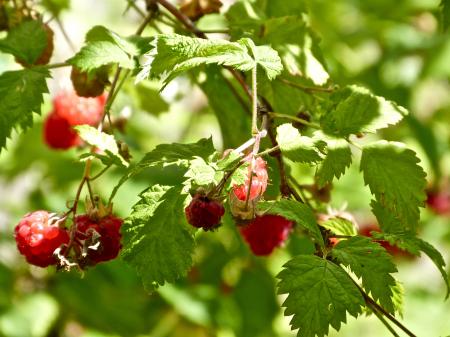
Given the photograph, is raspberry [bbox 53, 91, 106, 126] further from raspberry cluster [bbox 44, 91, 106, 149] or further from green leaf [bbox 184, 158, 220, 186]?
green leaf [bbox 184, 158, 220, 186]

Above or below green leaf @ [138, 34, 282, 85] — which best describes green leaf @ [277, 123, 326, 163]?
below

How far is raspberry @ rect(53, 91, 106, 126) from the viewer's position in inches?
85.2

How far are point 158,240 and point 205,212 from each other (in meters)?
0.19

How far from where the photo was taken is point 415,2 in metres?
4.13

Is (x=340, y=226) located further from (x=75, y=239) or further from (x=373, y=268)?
(x=75, y=239)

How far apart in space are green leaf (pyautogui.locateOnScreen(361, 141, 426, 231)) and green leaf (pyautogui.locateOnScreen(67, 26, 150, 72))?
1.87 ft

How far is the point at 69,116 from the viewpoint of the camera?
2.19m

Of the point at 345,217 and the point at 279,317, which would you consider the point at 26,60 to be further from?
the point at 279,317

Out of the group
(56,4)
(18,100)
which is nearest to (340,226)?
(18,100)

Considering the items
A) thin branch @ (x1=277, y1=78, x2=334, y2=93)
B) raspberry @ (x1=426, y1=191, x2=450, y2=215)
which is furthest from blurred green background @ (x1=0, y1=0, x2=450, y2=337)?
thin branch @ (x1=277, y1=78, x2=334, y2=93)

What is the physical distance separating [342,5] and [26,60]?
3259 millimetres

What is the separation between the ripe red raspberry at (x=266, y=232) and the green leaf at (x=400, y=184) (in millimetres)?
347

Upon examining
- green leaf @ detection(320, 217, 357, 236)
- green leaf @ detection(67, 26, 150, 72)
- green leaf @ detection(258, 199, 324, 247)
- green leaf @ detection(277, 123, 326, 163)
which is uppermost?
green leaf @ detection(67, 26, 150, 72)

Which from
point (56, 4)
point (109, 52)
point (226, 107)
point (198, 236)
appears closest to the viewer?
point (109, 52)
